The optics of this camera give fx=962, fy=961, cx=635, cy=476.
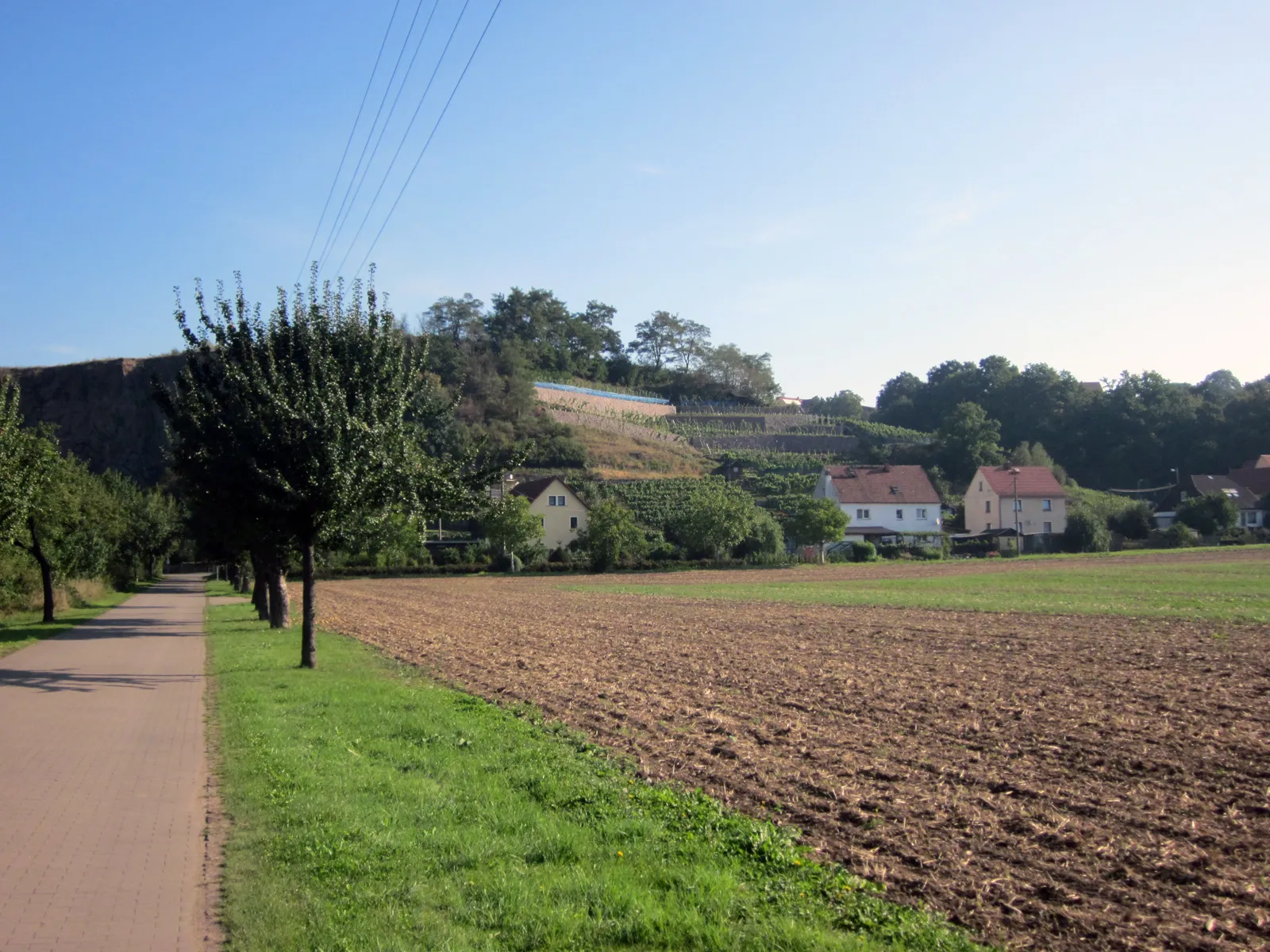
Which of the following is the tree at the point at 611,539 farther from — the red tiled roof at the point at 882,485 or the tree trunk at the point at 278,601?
the tree trunk at the point at 278,601

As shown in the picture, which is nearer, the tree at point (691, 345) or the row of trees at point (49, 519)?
the row of trees at point (49, 519)

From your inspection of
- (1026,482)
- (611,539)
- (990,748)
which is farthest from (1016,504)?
(990,748)

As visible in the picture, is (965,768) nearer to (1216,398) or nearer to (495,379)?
(495,379)

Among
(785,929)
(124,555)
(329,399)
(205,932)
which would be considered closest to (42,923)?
(205,932)

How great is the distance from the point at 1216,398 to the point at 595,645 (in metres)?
127

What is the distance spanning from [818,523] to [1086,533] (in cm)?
2264

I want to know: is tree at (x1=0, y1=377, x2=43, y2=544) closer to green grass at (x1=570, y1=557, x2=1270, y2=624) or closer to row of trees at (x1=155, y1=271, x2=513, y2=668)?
row of trees at (x1=155, y1=271, x2=513, y2=668)

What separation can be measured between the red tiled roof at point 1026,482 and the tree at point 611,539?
126 feet

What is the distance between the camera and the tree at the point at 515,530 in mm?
65375

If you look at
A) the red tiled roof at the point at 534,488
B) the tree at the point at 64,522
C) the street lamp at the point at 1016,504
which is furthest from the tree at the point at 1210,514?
the tree at the point at 64,522

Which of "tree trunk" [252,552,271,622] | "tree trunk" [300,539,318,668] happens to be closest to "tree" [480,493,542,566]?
"tree trunk" [252,552,271,622]

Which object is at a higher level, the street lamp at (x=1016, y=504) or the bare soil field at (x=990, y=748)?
the street lamp at (x=1016, y=504)

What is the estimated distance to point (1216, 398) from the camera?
123 metres

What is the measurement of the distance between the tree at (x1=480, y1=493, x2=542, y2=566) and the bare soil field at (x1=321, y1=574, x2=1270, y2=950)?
43.7 m
